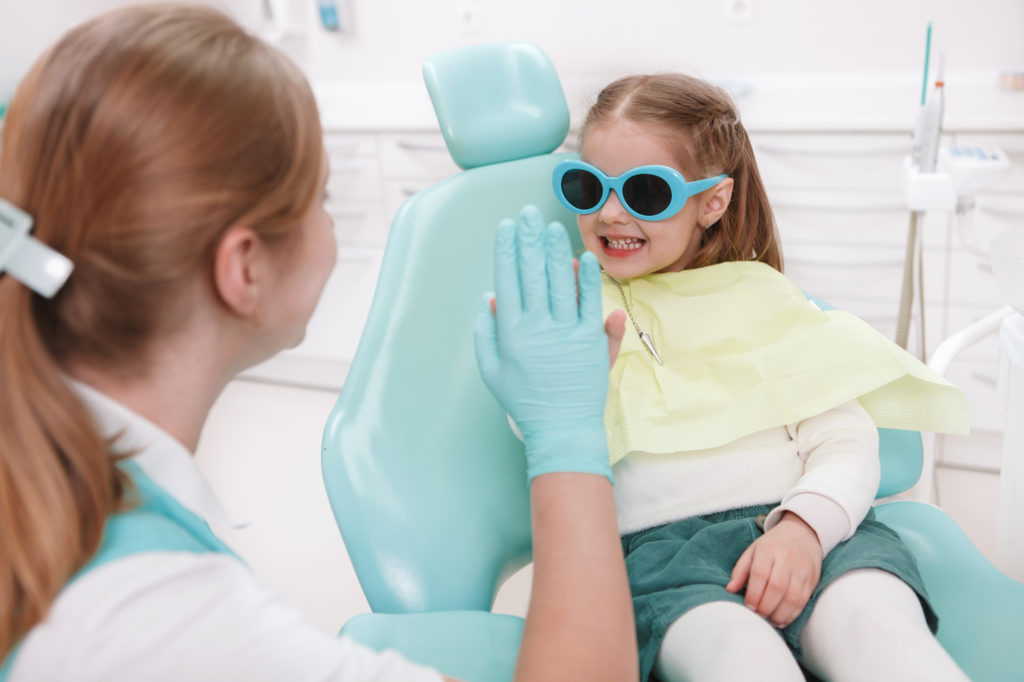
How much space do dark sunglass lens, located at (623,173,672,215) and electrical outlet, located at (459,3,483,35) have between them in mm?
2175

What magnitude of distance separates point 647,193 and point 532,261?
0.36 m

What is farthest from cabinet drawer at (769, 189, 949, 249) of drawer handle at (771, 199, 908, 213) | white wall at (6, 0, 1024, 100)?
white wall at (6, 0, 1024, 100)

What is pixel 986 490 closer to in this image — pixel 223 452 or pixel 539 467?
pixel 539 467

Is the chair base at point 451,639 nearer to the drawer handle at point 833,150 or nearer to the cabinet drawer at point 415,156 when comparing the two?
the drawer handle at point 833,150

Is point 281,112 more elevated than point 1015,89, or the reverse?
point 281,112

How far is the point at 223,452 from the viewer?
2.85 metres

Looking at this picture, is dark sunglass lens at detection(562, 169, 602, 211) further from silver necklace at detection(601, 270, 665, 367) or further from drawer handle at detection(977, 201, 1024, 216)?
drawer handle at detection(977, 201, 1024, 216)

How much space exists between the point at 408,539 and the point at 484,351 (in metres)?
0.28

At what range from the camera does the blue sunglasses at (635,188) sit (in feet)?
3.79

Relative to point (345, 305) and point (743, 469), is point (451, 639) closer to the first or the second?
point (743, 469)

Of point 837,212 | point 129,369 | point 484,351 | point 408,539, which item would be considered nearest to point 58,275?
point 129,369

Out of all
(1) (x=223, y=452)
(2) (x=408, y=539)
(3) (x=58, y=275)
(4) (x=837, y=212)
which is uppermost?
(3) (x=58, y=275)

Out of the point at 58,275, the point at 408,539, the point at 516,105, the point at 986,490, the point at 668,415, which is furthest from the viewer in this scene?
the point at 986,490

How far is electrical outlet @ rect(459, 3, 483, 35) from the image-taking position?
3.11 m
